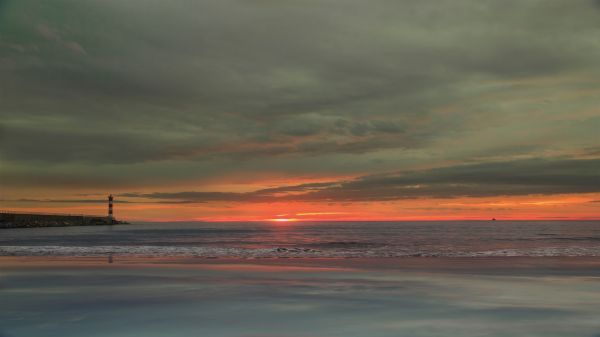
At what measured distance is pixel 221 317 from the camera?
35.9 ft

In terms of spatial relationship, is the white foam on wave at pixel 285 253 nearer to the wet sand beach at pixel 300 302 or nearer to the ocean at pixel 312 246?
the ocean at pixel 312 246

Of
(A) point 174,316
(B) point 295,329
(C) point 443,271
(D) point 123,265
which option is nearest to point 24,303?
(A) point 174,316

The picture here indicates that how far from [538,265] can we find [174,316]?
19.4 meters

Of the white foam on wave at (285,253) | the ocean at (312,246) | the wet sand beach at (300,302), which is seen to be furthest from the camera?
the ocean at (312,246)

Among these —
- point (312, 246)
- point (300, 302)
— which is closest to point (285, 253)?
point (312, 246)

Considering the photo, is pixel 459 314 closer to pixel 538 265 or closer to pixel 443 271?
pixel 443 271

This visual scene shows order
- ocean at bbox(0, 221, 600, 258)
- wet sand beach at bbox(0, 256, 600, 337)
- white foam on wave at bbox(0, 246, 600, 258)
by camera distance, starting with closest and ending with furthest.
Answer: wet sand beach at bbox(0, 256, 600, 337)
white foam on wave at bbox(0, 246, 600, 258)
ocean at bbox(0, 221, 600, 258)

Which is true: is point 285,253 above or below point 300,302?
below

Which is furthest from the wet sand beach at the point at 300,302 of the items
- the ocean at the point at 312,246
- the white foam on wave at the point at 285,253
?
the ocean at the point at 312,246

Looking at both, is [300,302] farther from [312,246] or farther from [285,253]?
[312,246]

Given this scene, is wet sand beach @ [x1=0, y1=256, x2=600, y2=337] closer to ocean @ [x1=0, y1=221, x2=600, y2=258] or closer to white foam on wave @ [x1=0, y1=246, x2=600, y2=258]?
white foam on wave @ [x1=0, y1=246, x2=600, y2=258]

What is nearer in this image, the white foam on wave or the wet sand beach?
the wet sand beach

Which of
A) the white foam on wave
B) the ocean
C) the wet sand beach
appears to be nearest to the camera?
the wet sand beach

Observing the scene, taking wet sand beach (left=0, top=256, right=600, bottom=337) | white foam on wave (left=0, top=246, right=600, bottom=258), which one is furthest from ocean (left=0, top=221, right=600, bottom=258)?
wet sand beach (left=0, top=256, right=600, bottom=337)
